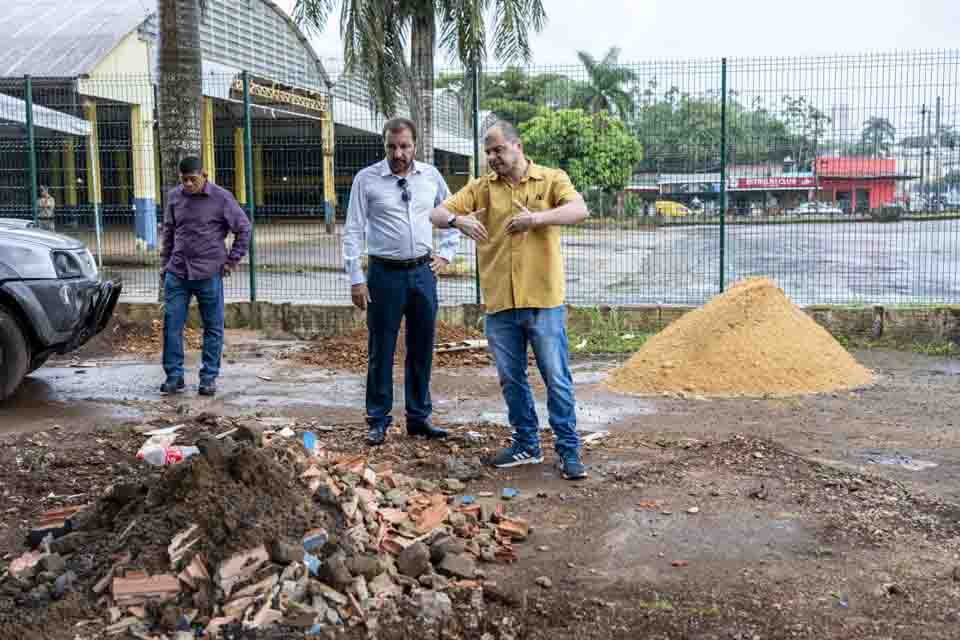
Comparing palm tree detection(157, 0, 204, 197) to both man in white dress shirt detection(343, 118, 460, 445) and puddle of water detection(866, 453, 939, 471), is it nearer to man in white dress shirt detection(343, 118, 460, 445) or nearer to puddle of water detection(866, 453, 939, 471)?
man in white dress shirt detection(343, 118, 460, 445)

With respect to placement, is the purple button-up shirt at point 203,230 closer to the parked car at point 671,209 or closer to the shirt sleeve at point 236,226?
the shirt sleeve at point 236,226

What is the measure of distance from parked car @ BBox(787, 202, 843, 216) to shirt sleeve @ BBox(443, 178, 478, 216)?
6.52 metres

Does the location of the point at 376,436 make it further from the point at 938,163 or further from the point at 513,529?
the point at 938,163

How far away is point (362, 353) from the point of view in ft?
35.5

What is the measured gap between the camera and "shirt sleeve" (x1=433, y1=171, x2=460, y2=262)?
669 centimetres

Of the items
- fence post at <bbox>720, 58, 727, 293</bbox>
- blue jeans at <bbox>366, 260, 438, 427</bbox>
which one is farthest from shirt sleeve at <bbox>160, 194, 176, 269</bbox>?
fence post at <bbox>720, 58, 727, 293</bbox>

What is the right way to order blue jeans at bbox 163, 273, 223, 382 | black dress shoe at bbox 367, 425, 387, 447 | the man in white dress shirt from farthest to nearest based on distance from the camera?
1. blue jeans at bbox 163, 273, 223, 382
2. black dress shoe at bbox 367, 425, 387, 447
3. the man in white dress shirt

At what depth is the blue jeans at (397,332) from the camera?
666 centimetres

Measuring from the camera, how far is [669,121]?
11516 mm

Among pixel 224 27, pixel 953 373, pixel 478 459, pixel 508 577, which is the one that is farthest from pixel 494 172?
pixel 224 27

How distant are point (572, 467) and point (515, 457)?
0.44m

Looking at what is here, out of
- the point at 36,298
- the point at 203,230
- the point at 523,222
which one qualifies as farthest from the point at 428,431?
the point at 36,298

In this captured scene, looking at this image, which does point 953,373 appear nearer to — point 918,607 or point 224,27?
point 918,607

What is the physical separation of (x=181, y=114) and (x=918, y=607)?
1000 cm
